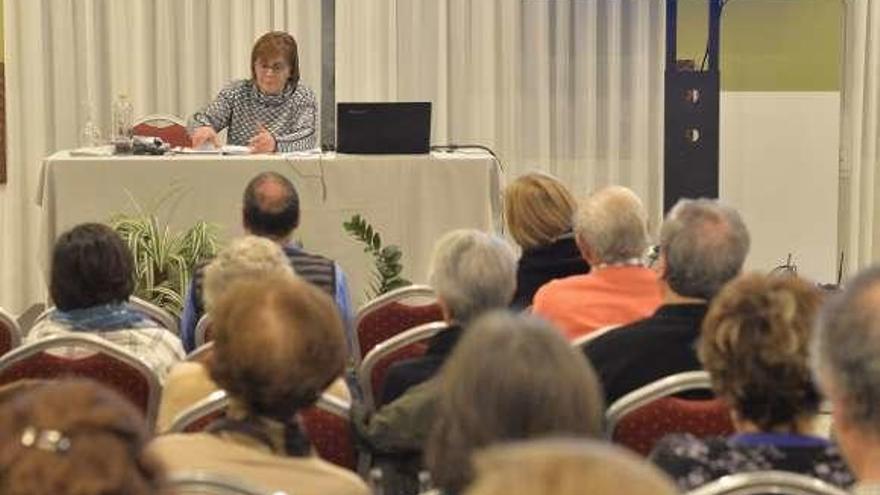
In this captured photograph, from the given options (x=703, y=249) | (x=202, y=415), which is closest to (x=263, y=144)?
(x=703, y=249)

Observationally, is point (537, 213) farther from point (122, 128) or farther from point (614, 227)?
point (122, 128)

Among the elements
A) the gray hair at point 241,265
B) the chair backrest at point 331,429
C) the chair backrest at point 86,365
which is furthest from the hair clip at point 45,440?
the gray hair at point 241,265

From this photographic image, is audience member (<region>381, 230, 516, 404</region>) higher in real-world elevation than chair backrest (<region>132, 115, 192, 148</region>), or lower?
lower

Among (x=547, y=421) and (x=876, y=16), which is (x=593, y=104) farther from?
(x=547, y=421)

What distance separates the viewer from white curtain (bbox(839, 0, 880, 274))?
8.88 m

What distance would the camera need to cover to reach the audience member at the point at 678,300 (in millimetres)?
3205

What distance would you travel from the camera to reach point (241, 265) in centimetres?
365

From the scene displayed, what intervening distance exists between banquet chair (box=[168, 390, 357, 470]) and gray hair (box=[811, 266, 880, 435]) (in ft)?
3.21

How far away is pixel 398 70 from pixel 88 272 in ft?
17.4

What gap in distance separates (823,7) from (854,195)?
113 centimetres

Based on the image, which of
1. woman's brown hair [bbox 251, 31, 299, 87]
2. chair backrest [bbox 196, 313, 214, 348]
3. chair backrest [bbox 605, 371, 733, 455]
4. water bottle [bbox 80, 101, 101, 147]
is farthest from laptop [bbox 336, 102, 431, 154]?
chair backrest [bbox 605, 371, 733, 455]

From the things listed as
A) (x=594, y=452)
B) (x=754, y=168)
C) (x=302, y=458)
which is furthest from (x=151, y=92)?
(x=594, y=452)

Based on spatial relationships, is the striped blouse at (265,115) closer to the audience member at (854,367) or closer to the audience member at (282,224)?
the audience member at (282,224)

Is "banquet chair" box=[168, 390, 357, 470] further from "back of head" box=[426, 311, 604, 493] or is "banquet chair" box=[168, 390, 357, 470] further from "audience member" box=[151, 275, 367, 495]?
"back of head" box=[426, 311, 604, 493]
